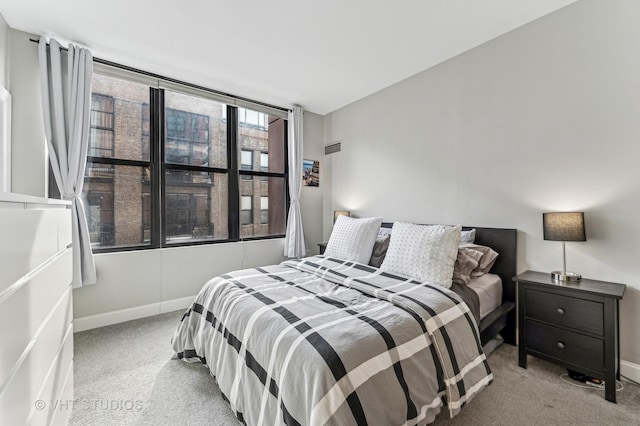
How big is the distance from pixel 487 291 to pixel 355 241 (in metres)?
1.16

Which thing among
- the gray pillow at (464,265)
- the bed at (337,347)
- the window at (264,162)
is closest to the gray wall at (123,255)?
the window at (264,162)

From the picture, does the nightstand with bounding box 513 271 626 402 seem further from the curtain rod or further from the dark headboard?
the curtain rod

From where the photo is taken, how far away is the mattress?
205 centimetres

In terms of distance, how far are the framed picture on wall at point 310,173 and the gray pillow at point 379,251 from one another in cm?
170

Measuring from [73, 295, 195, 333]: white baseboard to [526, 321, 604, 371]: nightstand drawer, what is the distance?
10.6ft

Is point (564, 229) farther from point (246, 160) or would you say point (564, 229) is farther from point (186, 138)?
point (186, 138)

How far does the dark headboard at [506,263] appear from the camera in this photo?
2.32 meters

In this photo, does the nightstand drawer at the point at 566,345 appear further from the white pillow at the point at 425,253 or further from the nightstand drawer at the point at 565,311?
the white pillow at the point at 425,253

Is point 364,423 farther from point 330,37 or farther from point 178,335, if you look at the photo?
point 330,37

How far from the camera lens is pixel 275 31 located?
2.31 metres

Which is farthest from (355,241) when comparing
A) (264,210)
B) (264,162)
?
(264,162)

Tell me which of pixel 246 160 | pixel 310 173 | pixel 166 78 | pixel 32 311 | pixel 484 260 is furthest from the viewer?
pixel 310 173

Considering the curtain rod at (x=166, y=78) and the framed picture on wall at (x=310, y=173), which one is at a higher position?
the curtain rod at (x=166, y=78)

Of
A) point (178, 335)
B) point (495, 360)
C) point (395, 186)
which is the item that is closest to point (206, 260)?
point (178, 335)
